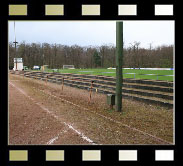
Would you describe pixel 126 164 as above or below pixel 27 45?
below

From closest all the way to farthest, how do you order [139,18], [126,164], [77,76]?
[126,164] → [139,18] → [77,76]

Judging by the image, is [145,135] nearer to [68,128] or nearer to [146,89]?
[68,128]

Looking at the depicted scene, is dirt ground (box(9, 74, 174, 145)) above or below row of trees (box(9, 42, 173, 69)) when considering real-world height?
below

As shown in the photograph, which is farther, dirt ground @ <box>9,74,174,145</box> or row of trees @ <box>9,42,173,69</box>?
row of trees @ <box>9,42,173,69</box>

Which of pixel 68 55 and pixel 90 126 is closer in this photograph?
pixel 90 126

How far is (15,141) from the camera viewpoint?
4844 mm

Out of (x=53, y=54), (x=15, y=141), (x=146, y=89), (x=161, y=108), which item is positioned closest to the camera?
(x=15, y=141)

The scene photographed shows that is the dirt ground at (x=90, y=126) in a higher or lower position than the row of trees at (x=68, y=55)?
lower

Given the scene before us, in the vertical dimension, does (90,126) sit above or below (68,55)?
below

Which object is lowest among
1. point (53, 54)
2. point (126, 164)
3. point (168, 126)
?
point (168, 126)

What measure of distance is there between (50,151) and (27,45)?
5.37 meters

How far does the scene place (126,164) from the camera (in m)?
2.65

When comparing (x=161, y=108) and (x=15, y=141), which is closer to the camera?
(x=15, y=141)

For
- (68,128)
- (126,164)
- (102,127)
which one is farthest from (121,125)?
(126,164)
